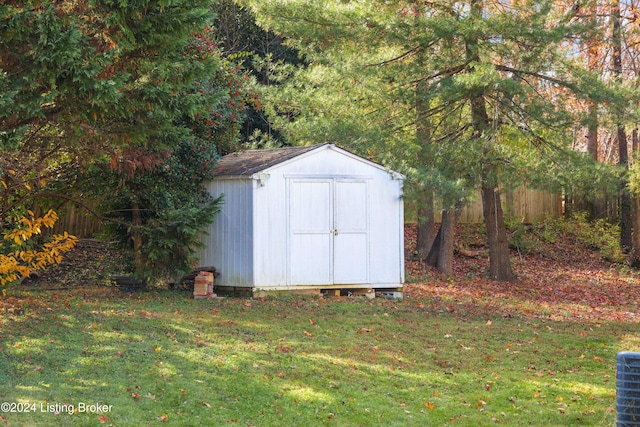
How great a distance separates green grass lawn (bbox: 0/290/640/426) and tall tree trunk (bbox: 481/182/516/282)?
5656 mm

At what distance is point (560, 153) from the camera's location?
16.2 m

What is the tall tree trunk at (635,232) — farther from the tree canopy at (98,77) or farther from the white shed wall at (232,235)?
the tree canopy at (98,77)

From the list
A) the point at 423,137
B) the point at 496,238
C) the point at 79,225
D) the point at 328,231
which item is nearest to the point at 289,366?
the point at 328,231

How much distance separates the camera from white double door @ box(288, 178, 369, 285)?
13.4 metres

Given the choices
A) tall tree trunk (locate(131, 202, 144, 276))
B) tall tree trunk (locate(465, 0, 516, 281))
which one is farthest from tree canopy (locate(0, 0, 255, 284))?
tall tree trunk (locate(465, 0, 516, 281))

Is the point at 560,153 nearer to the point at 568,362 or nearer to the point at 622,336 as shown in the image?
the point at 622,336

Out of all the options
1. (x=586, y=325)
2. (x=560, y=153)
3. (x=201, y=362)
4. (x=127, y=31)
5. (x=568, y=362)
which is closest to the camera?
(x=127, y=31)

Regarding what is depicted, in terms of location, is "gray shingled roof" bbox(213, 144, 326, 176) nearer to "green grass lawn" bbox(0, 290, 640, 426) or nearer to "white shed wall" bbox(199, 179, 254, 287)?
"white shed wall" bbox(199, 179, 254, 287)

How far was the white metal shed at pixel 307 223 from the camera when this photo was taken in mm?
13156

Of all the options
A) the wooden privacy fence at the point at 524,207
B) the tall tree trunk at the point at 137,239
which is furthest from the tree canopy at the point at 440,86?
the wooden privacy fence at the point at 524,207

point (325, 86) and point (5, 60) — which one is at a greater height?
point (325, 86)

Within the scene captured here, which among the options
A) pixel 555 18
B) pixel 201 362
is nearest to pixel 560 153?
pixel 555 18

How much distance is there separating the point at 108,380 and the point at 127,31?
326 cm

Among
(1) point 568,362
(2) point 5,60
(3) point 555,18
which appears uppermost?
(3) point 555,18
